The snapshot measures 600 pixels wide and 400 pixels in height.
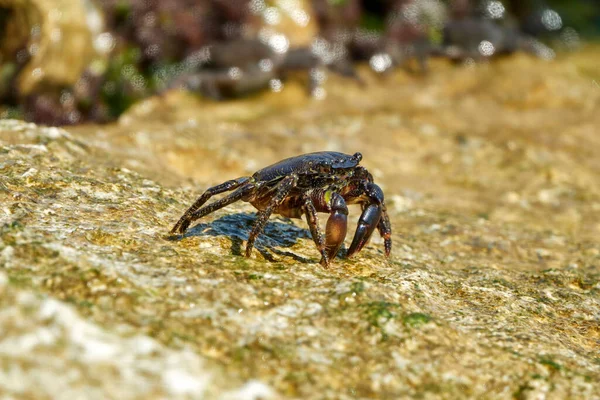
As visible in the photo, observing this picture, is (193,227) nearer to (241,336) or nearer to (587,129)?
(241,336)

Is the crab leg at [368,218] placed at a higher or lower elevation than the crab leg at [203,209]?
higher

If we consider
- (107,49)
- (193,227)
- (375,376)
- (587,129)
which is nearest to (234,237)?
(193,227)

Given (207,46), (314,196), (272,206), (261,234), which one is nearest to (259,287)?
(272,206)

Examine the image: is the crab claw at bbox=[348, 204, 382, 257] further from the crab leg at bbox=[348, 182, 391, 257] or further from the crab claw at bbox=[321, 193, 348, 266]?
the crab claw at bbox=[321, 193, 348, 266]

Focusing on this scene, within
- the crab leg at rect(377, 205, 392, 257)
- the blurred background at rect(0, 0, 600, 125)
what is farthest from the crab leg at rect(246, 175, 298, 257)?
the blurred background at rect(0, 0, 600, 125)

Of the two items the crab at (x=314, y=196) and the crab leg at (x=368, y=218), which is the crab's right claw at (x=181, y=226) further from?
the crab leg at (x=368, y=218)

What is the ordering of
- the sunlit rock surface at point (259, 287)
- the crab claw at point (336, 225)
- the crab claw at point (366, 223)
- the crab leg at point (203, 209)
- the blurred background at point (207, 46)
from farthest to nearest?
the blurred background at point (207, 46)
the crab leg at point (203, 209)
the crab claw at point (366, 223)
the crab claw at point (336, 225)
the sunlit rock surface at point (259, 287)

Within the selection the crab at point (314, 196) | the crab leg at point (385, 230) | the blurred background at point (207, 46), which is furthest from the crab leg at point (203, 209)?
the blurred background at point (207, 46)
